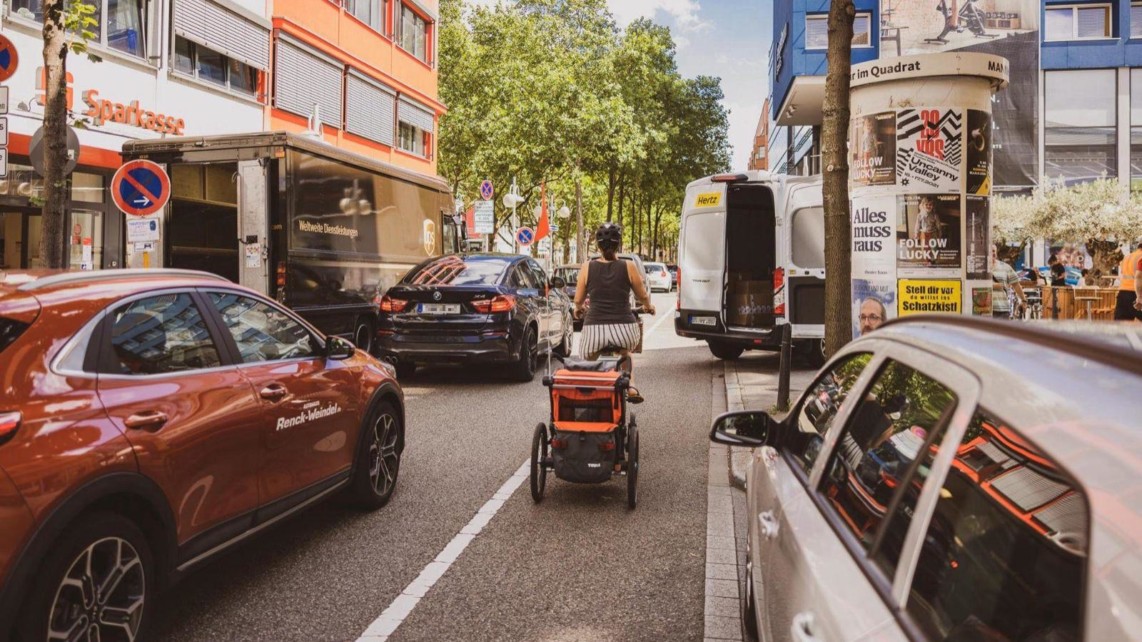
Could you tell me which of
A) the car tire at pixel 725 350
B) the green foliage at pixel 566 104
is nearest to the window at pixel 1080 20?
the green foliage at pixel 566 104

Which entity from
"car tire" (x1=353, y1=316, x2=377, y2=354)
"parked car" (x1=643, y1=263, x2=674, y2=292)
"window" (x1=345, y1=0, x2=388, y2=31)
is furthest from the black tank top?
"parked car" (x1=643, y1=263, x2=674, y2=292)

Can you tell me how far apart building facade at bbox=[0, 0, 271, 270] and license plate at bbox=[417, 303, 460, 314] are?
18.4 feet

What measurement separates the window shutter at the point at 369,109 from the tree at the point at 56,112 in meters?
16.6

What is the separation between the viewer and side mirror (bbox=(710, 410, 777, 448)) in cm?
330

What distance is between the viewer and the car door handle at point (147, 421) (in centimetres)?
343

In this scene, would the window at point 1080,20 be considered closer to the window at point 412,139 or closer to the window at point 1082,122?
the window at point 1082,122

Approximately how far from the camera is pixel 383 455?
5.84 metres

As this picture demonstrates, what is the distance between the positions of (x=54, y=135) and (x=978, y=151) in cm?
883

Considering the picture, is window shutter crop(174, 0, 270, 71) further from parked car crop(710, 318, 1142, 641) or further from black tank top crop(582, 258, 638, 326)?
parked car crop(710, 318, 1142, 641)

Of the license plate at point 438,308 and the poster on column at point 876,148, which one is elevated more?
the poster on column at point 876,148

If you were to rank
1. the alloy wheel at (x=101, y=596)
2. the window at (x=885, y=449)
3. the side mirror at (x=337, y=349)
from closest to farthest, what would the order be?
the window at (x=885, y=449) < the alloy wheel at (x=101, y=596) < the side mirror at (x=337, y=349)

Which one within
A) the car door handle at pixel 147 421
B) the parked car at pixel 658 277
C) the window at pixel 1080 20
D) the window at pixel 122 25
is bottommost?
the car door handle at pixel 147 421

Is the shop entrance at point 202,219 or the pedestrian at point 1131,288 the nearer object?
the pedestrian at point 1131,288

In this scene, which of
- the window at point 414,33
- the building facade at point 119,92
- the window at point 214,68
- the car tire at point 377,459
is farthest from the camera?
the window at point 414,33
